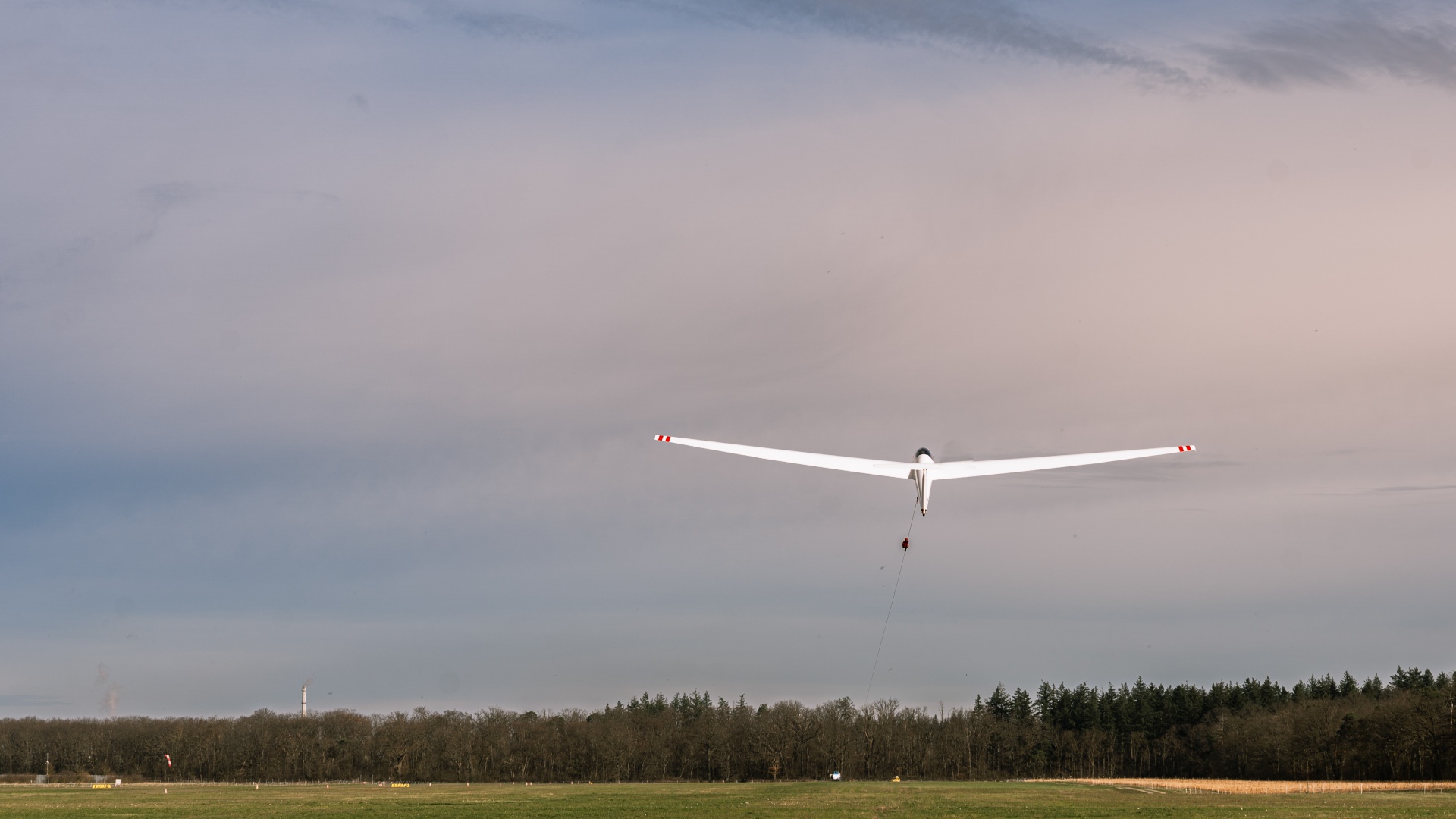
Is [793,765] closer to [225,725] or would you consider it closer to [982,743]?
[982,743]

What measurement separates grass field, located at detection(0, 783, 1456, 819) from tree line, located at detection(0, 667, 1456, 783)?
5533cm

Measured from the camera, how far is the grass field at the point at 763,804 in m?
58.3

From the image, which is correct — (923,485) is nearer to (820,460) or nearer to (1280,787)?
(820,460)

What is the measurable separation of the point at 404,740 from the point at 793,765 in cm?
4967

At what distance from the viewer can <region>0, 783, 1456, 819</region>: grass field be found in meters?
58.3

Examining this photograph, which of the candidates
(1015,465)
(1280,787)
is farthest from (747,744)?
(1015,465)

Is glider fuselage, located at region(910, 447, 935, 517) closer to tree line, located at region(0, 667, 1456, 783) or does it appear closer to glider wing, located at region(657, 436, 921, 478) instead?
glider wing, located at region(657, 436, 921, 478)

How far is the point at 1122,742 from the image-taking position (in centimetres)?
15812

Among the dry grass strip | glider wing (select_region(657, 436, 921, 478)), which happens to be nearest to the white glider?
glider wing (select_region(657, 436, 921, 478))

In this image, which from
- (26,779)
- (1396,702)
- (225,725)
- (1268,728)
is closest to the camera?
(1396,702)

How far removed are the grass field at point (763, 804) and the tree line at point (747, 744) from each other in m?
55.3

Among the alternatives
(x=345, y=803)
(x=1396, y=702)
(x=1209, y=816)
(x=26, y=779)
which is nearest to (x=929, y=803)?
(x=1209, y=816)

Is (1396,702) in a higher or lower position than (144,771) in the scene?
higher

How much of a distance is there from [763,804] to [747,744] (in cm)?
8920
